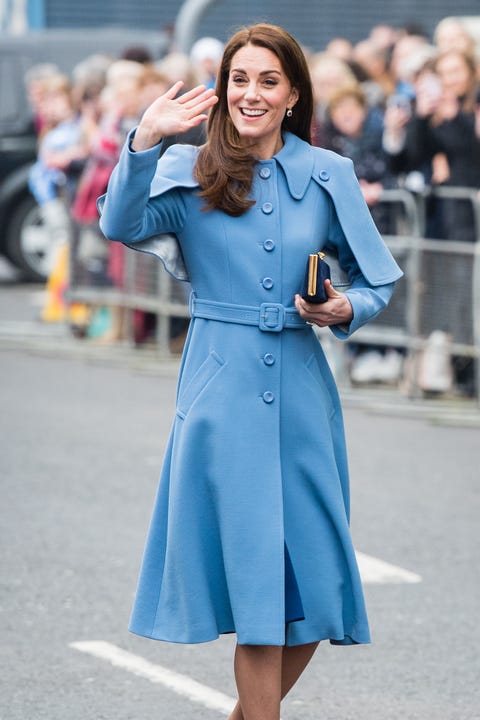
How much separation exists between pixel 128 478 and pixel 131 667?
3.23 meters

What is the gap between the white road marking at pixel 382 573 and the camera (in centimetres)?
698

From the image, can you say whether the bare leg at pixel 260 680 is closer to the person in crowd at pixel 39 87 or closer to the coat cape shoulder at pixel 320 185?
the coat cape shoulder at pixel 320 185

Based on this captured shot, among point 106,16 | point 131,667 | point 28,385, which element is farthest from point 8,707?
point 106,16

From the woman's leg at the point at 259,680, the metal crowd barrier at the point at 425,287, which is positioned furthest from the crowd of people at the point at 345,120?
the woman's leg at the point at 259,680

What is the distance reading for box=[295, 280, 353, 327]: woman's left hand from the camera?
14.0ft

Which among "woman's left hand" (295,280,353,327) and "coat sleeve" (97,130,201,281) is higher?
"coat sleeve" (97,130,201,281)

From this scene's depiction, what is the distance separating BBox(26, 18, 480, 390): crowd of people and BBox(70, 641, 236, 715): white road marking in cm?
612

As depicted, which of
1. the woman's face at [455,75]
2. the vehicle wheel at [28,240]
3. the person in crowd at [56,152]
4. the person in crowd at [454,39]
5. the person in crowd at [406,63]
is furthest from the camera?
the vehicle wheel at [28,240]

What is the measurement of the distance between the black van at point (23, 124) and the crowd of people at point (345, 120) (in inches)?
16.2

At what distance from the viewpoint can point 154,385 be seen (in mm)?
12500

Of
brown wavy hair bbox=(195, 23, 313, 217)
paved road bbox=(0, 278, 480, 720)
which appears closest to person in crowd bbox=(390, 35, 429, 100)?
paved road bbox=(0, 278, 480, 720)

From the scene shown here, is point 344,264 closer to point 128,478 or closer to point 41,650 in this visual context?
point 41,650

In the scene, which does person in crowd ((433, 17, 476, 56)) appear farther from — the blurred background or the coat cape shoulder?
the coat cape shoulder

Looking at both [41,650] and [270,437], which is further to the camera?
[41,650]
